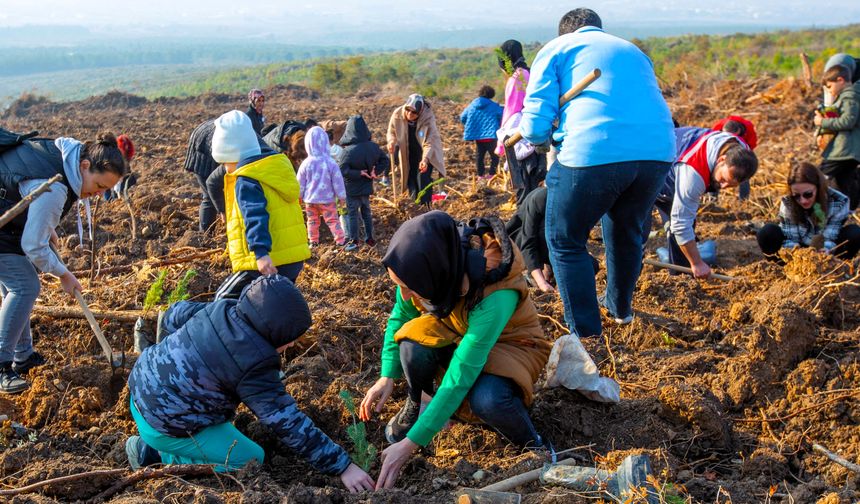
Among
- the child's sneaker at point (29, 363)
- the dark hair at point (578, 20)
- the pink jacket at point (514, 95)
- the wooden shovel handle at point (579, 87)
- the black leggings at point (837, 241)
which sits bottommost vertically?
the black leggings at point (837, 241)

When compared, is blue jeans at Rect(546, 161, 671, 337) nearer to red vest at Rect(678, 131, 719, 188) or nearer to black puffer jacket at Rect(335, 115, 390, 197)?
red vest at Rect(678, 131, 719, 188)

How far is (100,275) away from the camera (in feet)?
20.2

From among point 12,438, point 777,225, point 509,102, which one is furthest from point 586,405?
point 509,102

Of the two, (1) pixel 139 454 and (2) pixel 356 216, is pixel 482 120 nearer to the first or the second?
(2) pixel 356 216

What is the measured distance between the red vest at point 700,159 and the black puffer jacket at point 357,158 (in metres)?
3.52

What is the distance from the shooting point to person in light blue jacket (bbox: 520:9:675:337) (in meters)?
3.77

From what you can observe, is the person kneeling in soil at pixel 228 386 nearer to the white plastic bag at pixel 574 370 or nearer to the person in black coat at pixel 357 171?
the white plastic bag at pixel 574 370

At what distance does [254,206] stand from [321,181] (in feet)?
9.26

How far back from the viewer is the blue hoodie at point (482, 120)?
33.9 ft

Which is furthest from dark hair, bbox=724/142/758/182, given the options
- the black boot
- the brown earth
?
the black boot

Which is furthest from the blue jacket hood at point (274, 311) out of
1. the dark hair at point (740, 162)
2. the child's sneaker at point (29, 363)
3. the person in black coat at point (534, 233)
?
the dark hair at point (740, 162)

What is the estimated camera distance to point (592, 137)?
3.76 metres

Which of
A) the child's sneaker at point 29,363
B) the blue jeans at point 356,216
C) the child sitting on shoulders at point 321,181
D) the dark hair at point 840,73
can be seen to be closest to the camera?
the child's sneaker at point 29,363

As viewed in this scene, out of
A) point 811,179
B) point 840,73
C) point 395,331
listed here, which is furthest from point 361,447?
point 840,73
